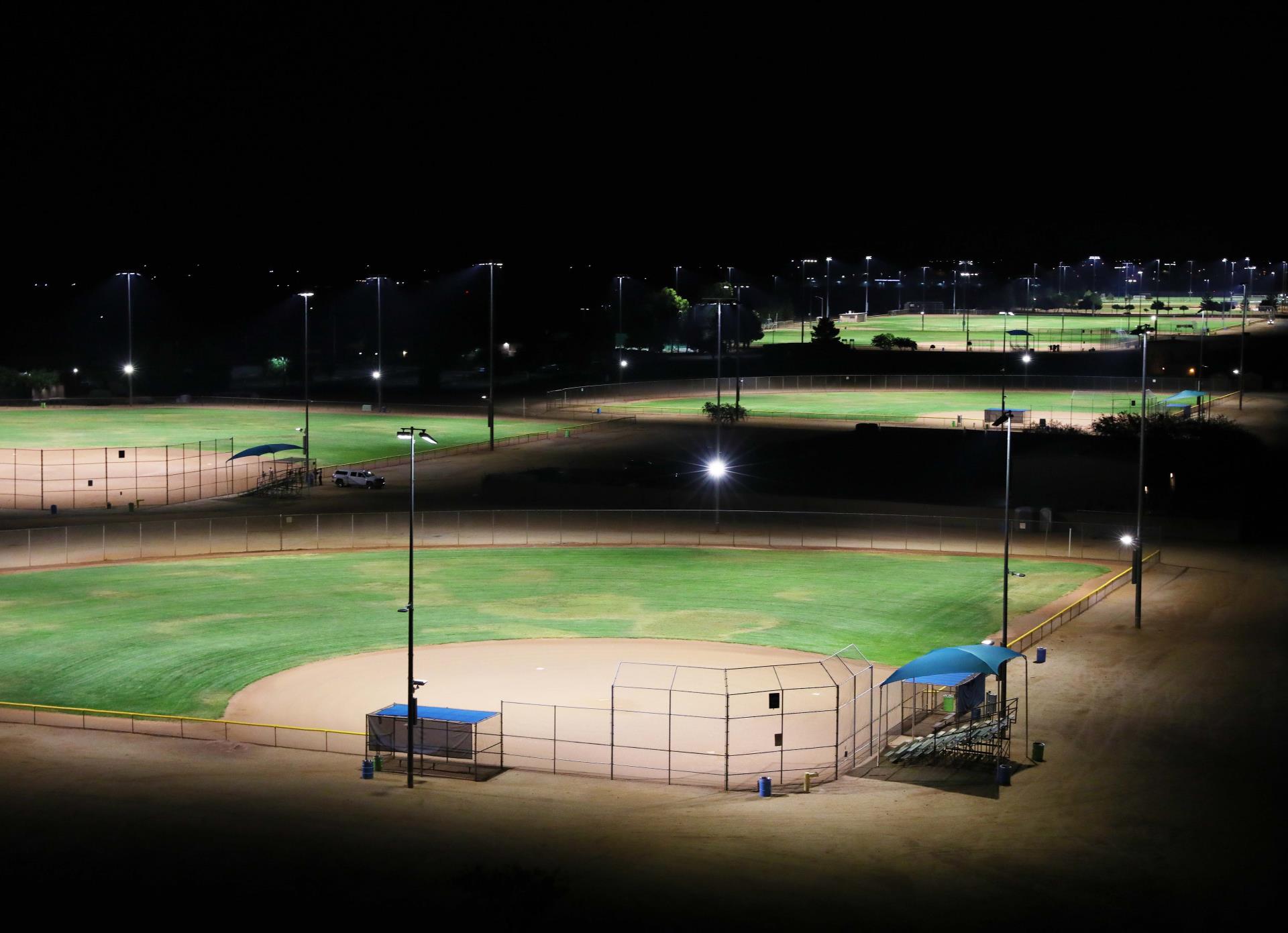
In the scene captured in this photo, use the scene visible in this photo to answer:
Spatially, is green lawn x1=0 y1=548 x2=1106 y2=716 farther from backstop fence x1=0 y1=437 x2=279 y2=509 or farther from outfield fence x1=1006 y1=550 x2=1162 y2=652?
backstop fence x1=0 y1=437 x2=279 y2=509

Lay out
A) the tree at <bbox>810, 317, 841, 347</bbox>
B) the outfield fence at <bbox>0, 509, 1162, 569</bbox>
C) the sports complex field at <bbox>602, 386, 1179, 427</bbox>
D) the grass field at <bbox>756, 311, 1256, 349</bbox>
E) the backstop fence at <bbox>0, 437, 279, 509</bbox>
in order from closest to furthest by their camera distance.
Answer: the outfield fence at <bbox>0, 509, 1162, 569</bbox>, the backstop fence at <bbox>0, 437, 279, 509</bbox>, the sports complex field at <bbox>602, 386, 1179, 427</bbox>, the tree at <bbox>810, 317, 841, 347</bbox>, the grass field at <bbox>756, 311, 1256, 349</bbox>

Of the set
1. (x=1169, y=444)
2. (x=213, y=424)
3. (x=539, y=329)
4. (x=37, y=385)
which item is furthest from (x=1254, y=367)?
(x=37, y=385)

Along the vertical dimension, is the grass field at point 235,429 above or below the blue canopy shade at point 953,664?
above

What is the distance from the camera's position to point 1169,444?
7706cm

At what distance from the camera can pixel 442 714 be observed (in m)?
30.8

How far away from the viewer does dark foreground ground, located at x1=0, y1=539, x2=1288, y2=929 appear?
70.2 ft

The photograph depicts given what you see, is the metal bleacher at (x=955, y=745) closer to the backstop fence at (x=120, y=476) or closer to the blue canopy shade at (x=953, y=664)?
the blue canopy shade at (x=953, y=664)

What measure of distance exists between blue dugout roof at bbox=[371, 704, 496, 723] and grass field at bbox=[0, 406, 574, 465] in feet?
167

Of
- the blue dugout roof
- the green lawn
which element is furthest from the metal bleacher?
the green lawn

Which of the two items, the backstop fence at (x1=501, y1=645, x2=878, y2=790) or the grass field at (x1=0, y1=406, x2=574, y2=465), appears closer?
the backstop fence at (x1=501, y1=645, x2=878, y2=790)

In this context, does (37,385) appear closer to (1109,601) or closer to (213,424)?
(213,424)

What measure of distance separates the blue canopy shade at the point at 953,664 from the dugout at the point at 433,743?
354 inches

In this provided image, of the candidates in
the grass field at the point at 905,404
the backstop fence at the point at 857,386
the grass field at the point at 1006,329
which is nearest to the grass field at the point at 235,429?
the backstop fence at the point at 857,386

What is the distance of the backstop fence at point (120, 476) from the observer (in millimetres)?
66750
